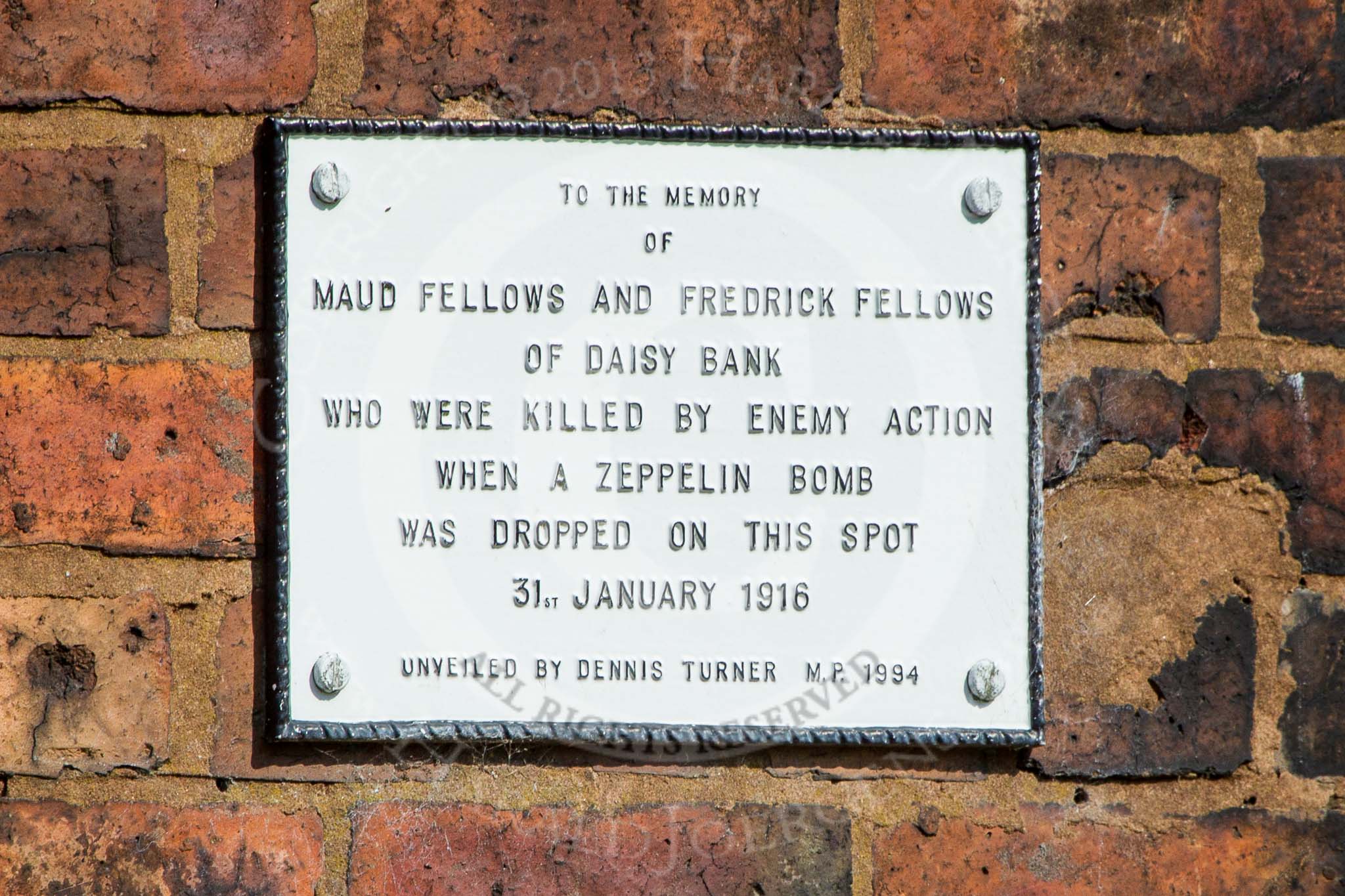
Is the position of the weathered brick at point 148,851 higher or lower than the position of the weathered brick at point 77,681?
lower

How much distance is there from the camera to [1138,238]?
112 centimetres

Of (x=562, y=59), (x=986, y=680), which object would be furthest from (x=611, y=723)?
(x=562, y=59)

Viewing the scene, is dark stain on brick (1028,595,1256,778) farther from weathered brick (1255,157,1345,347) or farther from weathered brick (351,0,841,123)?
weathered brick (351,0,841,123)

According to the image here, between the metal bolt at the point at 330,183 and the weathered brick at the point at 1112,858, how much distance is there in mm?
905

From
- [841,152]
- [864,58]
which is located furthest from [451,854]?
[864,58]

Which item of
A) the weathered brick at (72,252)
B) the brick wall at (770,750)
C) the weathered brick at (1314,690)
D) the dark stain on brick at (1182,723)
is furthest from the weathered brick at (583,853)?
the weathered brick at (72,252)

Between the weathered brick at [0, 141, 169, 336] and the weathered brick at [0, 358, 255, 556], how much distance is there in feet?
0.17

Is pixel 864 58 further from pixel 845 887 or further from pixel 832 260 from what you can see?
pixel 845 887

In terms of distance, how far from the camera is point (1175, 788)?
1123 mm

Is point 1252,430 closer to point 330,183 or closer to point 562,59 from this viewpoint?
point 562,59

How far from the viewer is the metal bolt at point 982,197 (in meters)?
1.10

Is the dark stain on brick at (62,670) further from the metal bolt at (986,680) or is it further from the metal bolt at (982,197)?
the metal bolt at (982,197)

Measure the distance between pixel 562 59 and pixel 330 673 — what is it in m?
0.71

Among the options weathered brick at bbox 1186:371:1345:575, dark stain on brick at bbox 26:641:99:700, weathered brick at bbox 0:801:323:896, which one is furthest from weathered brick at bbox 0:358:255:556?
weathered brick at bbox 1186:371:1345:575
